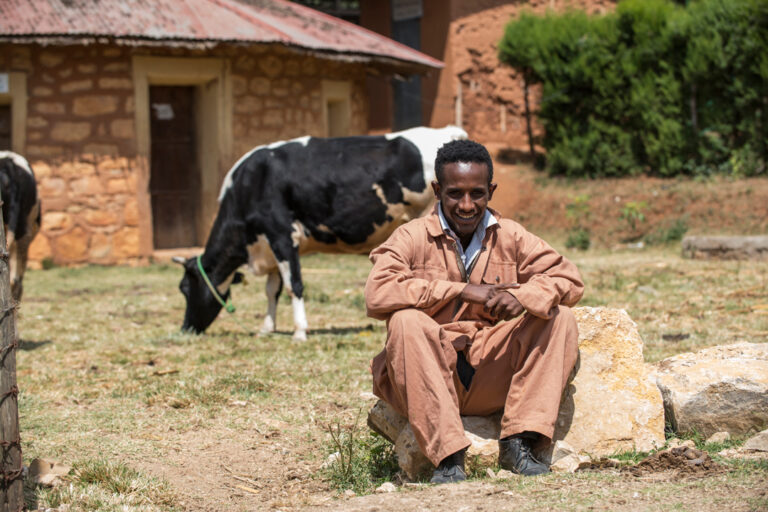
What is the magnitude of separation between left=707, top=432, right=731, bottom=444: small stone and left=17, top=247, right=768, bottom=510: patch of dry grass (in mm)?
833

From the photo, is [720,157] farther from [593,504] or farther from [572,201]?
[593,504]

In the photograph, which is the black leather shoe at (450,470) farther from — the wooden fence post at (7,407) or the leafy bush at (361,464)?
the wooden fence post at (7,407)

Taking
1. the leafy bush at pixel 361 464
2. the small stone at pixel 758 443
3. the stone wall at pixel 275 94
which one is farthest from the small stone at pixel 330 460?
the stone wall at pixel 275 94

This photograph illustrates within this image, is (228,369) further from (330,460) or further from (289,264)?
(330,460)

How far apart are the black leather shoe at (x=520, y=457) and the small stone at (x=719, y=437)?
2.97 feet

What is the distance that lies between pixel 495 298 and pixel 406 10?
17463 millimetres

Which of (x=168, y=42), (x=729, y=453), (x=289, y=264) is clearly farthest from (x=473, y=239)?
(x=168, y=42)

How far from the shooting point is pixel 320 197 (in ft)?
27.8

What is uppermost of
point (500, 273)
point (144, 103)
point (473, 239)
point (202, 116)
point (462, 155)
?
point (144, 103)

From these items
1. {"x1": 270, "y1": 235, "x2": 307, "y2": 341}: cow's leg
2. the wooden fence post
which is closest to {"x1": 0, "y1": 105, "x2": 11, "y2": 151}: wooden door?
{"x1": 270, "y1": 235, "x2": 307, "y2": 341}: cow's leg

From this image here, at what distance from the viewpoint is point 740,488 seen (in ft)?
11.5

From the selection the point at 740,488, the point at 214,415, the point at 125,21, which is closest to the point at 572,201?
the point at 125,21

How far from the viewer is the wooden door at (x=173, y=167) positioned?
15547 mm

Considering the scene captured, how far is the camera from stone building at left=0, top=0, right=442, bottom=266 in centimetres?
→ 1378
